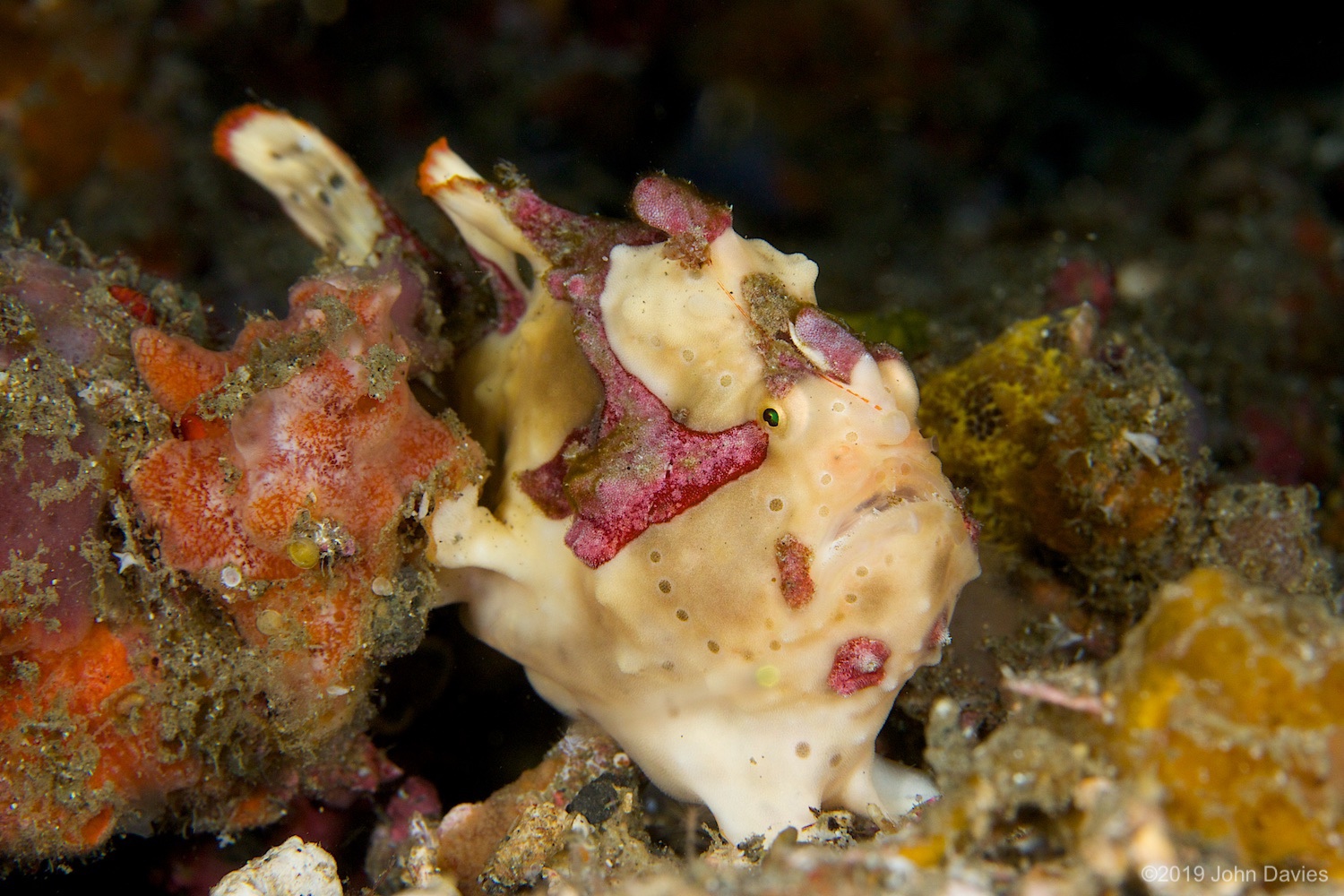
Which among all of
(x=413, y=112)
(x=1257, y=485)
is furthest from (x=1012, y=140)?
(x=1257, y=485)

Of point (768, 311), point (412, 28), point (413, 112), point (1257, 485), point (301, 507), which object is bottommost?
point (413, 112)

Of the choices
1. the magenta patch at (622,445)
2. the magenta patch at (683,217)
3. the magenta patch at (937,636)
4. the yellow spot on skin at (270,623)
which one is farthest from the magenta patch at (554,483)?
the magenta patch at (937,636)

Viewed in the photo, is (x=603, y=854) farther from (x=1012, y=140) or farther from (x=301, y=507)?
(x=1012, y=140)

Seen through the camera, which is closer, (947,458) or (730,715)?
(730,715)

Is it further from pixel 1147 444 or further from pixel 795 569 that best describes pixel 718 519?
pixel 1147 444

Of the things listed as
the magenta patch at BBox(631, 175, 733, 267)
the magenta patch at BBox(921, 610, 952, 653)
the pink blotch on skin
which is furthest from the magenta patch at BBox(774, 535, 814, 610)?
the pink blotch on skin

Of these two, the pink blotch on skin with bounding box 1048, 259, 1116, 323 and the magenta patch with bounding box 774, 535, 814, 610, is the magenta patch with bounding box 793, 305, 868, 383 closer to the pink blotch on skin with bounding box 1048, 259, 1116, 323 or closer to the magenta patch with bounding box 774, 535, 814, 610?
the magenta patch with bounding box 774, 535, 814, 610

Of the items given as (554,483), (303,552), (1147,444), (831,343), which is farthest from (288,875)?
(1147,444)
